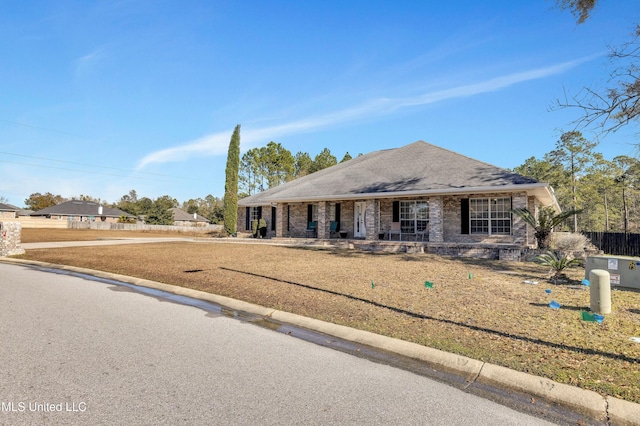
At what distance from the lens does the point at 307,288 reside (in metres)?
7.76

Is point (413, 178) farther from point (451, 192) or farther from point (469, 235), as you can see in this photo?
point (469, 235)

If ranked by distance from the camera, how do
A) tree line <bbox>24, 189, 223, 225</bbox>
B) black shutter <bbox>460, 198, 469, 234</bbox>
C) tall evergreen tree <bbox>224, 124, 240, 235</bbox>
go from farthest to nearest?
tree line <bbox>24, 189, 223, 225</bbox>
tall evergreen tree <bbox>224, 124, 240, 235</bbox>
black shutter <bbox>460, 198, 469, 234</bbox>

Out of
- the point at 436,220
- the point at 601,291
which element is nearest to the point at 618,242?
the point at 436,220

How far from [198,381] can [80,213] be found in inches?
2848

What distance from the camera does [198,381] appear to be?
3.35m

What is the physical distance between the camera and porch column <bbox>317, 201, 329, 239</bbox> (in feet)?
67.7

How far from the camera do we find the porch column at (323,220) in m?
20.6

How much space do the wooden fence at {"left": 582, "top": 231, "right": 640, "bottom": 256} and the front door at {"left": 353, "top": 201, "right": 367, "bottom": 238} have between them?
45.6 feet

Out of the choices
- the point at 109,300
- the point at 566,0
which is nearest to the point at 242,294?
the point at 109,300

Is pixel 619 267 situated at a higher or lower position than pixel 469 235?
lower

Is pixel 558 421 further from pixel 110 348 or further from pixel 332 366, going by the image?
pixel 110 348

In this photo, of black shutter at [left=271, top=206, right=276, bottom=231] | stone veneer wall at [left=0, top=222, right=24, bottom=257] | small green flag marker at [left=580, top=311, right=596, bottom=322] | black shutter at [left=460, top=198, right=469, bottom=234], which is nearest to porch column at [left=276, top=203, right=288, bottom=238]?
black shutter at [left=271, top=206, right=276, bottom=231]

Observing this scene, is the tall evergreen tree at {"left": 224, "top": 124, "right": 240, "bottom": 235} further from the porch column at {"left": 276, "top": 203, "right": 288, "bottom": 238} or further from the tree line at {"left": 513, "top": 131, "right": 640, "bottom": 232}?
the tree line at {"left": 513, "top": 131, "right": 640, "bottom": 232}

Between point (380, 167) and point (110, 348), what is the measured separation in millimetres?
19413
